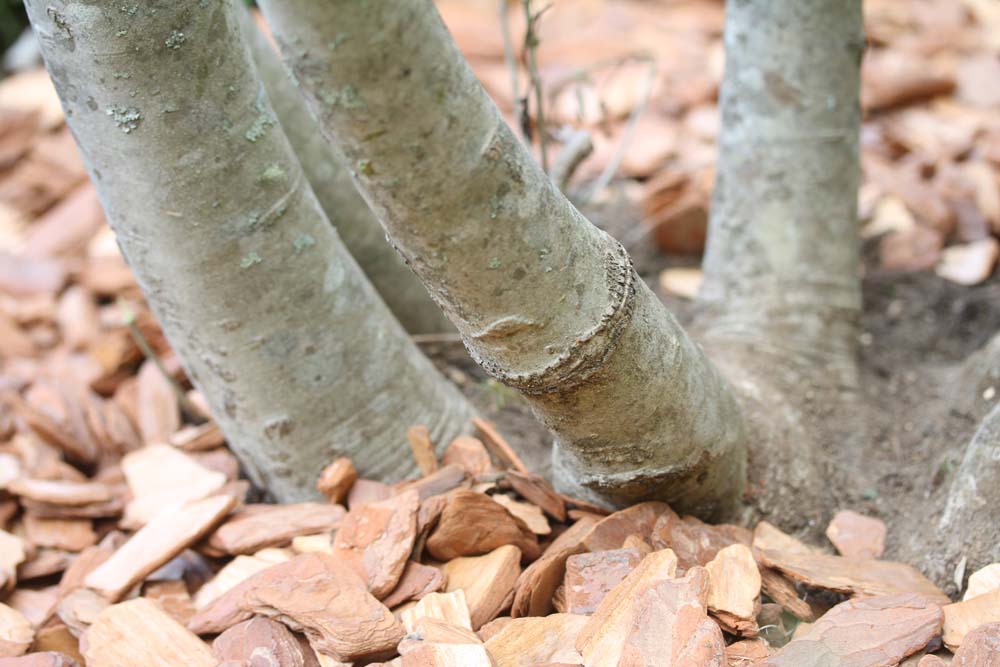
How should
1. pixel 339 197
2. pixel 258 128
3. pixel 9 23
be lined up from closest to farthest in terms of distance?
pixel 258 128
pixel 339 197
pixel 9 23

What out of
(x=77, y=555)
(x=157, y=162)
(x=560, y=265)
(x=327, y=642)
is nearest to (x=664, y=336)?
(x=560, y=265)

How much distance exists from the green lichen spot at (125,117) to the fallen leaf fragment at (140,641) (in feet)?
2.11

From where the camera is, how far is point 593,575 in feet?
3.79

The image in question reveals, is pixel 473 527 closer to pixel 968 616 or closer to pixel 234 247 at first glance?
pixel 234 247

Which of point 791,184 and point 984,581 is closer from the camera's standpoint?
point 984,581

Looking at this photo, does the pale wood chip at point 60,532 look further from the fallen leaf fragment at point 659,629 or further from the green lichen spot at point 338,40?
the green lichen spot at point 338,40

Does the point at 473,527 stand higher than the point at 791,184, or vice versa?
the point at 791,184

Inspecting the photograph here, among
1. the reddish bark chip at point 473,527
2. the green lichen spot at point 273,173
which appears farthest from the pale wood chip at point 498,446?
the green lichen spot at point 273,173

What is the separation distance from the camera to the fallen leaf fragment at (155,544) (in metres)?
1.33

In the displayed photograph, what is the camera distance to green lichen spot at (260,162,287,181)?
1.25 metres

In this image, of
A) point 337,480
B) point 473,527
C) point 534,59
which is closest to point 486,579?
point 473,527

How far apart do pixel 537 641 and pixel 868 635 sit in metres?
0.38

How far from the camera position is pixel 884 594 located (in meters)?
1.15

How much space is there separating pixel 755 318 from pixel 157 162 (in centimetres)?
113
